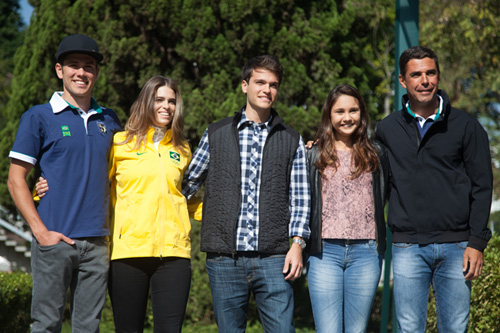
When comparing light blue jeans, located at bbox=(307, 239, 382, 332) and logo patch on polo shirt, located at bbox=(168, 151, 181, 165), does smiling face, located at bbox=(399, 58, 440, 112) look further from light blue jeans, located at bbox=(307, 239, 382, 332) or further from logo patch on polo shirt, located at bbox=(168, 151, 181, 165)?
logo patch on polo shirt, located at bbox=(168, 151, 181, 165)

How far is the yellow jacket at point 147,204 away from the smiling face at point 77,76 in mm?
379

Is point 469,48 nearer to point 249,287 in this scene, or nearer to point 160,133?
point 160,133

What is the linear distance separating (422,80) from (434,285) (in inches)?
51.6

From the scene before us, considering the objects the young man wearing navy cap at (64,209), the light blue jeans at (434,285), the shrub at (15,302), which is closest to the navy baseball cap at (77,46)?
the young man wearing navy cap at (64,209)

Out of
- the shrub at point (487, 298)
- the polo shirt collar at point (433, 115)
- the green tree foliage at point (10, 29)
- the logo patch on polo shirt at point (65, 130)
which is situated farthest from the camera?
the green tree foliage at point (10, 29)

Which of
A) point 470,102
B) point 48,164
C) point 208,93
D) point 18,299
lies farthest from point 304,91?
point 470,102

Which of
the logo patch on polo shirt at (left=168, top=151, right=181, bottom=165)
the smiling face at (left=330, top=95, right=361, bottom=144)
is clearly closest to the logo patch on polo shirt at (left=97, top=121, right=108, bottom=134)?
the logo patch on polo shirt at (left=168, top=151, right=181, bottom=165)

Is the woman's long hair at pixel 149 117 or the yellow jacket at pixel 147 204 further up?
the woman's long hair at pixel 149 117

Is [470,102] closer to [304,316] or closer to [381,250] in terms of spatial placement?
[304,316]

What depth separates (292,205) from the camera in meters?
3.51

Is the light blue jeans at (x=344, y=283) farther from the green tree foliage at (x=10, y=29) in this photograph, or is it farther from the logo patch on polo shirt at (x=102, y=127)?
the green tree foliage at (x=10, y=29)

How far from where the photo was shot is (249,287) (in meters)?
3.44

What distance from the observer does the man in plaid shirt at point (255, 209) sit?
340cm

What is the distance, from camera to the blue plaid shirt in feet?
11.2
